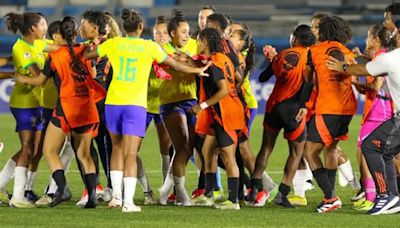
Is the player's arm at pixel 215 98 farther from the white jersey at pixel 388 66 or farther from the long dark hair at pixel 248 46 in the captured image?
the white jersey at pixel 388 66

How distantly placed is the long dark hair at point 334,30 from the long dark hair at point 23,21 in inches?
116

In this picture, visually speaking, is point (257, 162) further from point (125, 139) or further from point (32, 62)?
point (32, 62)

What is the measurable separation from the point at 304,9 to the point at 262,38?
2832 mm

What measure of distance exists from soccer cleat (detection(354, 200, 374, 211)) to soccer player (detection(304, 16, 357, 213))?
266mm

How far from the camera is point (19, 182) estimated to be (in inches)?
478

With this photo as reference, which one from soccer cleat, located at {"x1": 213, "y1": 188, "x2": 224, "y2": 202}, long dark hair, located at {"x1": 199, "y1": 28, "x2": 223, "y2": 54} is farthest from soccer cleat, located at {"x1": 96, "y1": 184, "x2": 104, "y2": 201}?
long dark hair, located at {"x1": 199, "y1": 28, "x2": 223, "y2": 54}

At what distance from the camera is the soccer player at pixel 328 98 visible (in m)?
11.8

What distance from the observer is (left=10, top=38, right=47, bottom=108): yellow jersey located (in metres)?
12.4

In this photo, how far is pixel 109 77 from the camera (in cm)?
1197

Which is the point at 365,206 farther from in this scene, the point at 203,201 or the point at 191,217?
the point at 191,217

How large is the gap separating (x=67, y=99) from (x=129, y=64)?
835 mm

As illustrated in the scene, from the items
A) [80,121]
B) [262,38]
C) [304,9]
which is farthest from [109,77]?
[304,9]

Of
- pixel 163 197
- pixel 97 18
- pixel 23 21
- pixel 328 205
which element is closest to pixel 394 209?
pixel 328 205

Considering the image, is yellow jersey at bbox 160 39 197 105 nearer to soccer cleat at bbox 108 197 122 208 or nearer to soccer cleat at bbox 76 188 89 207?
soccer cleat at bbox 76 188 89 207
